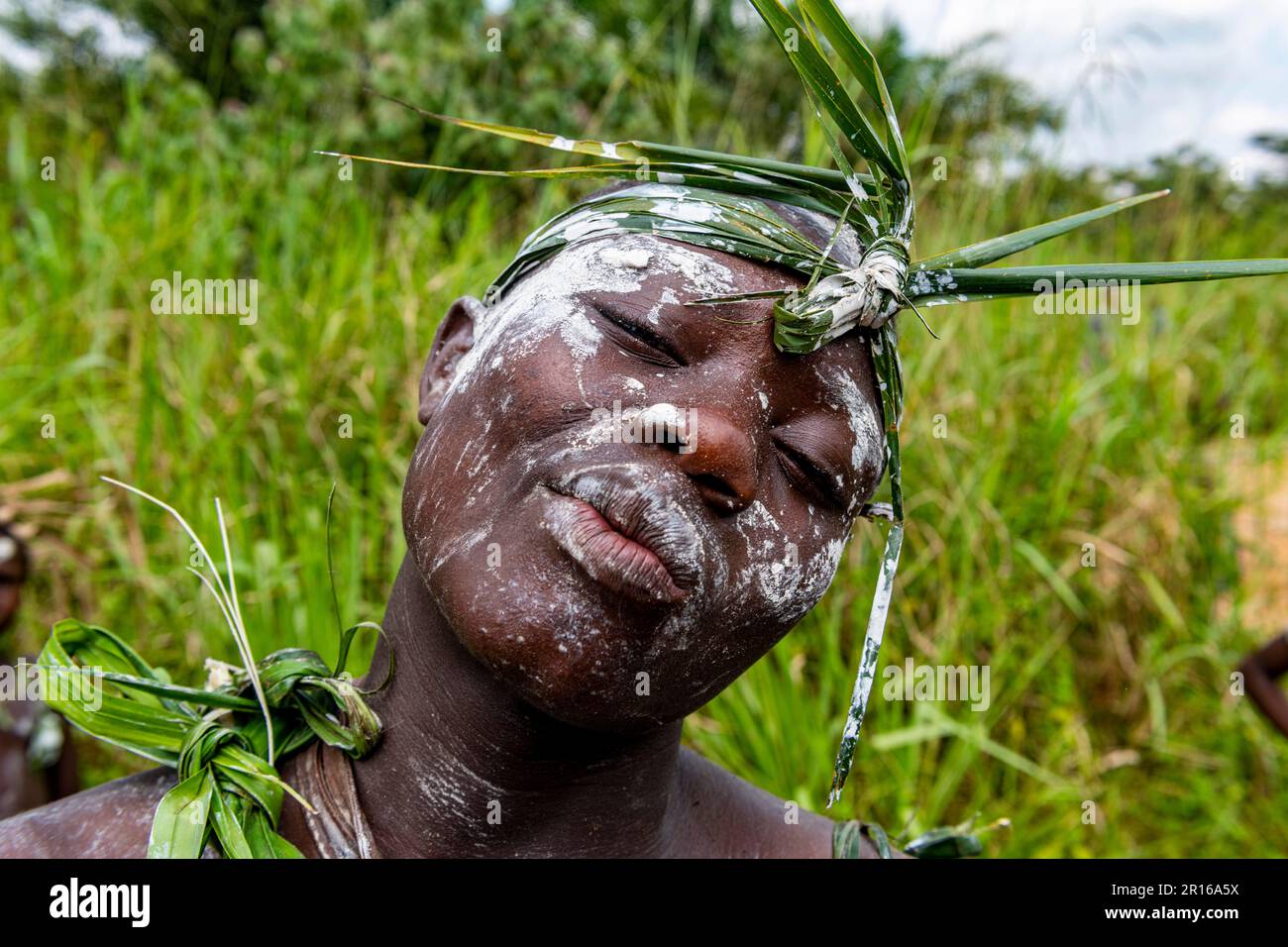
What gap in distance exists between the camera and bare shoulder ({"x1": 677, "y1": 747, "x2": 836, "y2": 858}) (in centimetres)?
189

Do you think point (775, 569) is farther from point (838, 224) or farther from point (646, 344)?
point (838, 224)

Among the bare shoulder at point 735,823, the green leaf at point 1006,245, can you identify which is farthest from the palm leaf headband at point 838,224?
the bare shoulder at point 735,823

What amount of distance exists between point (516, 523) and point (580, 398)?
0.18 m

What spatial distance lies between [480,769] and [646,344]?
2.10 feet

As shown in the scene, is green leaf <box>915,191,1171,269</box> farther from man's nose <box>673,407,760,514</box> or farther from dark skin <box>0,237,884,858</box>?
man's nose <box>673,407,760,514</box>

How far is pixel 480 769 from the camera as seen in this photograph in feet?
5.20

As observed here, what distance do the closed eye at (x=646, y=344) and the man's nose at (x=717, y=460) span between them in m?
0.11

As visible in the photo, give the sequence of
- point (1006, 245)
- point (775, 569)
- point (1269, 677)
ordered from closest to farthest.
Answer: point (775, 569) < point (1006, 245) < point (1269, 677)

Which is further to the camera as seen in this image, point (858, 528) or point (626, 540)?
point (858, 528)

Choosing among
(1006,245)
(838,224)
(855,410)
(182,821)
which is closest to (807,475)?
(855,410)

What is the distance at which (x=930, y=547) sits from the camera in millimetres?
4176

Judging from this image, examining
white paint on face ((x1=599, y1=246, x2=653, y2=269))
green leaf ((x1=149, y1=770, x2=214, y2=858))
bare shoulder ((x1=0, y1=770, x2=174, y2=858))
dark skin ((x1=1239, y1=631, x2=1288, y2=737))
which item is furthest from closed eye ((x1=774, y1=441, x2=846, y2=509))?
dark skin ((x1=1239, y1=631, x2=1288, y2=737))

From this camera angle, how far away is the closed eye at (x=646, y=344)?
1.50m

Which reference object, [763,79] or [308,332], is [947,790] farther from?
[763,79]
